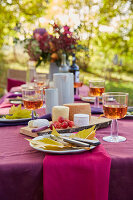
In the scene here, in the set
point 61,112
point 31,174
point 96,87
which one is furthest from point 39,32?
point 31,174

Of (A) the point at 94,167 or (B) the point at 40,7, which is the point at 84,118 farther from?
(B) the point at 40,7

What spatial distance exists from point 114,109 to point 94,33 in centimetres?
875

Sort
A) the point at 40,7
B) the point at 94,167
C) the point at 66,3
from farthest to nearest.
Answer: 1. the point at 66,3
2. the point at 40,7
3. the point at 94,167

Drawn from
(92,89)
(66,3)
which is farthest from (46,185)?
(66,3)

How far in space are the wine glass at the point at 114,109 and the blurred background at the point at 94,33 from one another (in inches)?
245

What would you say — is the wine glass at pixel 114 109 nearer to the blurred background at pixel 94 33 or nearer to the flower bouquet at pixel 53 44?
the flower bouquet at pixel 53 44

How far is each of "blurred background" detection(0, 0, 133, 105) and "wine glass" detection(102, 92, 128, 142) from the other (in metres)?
6.22

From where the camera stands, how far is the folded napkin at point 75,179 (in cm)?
112

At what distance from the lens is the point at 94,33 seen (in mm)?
9875

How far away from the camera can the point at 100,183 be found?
114 centimetres

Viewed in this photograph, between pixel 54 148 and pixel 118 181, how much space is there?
293mm

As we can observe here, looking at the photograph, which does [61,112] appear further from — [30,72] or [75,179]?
[30,72]

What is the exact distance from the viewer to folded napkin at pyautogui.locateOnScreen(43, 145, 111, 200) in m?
1.12

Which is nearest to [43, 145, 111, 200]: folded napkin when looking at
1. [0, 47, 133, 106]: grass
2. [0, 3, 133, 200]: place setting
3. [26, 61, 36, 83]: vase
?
[0, 3, 133, 200]: place setting
